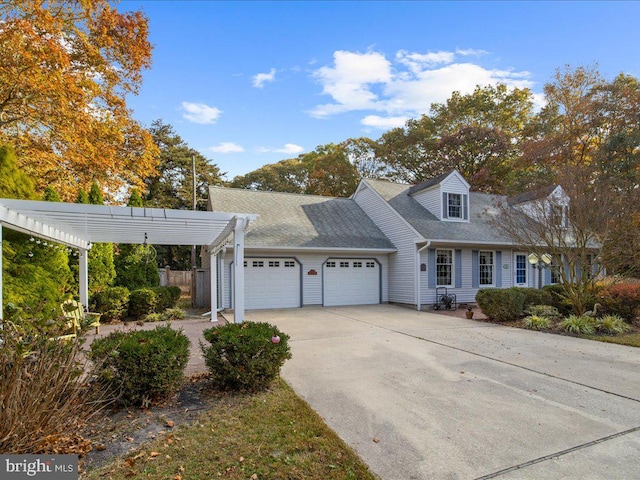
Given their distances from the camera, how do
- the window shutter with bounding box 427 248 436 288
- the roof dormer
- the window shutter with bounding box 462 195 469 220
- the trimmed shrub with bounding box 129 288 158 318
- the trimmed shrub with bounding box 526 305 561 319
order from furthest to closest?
1. the window shutter with bounding box 462 195 469 220
2. the roof dormer
3. the window shutter with bounding box 427 248 436 288
4. the trimmed shrub with bounding box 129 288 158 318
5. the trimmed shrub with bounding box 526 305 561 319

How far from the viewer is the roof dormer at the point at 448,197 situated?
15.0m

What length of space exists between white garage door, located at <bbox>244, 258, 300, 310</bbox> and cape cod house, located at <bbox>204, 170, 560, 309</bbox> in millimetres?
37

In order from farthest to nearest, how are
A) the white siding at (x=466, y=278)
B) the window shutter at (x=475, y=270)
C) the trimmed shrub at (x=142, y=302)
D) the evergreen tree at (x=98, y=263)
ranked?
the window shutter at (x=475, y=270) → the white siding at (x=466, y=278) → the evergreen tree at (x=98, y=263) → the trimmed shrub at (x=142, y=302)

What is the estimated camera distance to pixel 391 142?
26.5m

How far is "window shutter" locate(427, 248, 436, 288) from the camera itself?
1323 centimetres

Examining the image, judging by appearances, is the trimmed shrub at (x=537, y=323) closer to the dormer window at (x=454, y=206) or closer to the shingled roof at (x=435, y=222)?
the shingled roof at (x=435, y=222)

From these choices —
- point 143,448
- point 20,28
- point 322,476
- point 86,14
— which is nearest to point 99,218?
point 143,448

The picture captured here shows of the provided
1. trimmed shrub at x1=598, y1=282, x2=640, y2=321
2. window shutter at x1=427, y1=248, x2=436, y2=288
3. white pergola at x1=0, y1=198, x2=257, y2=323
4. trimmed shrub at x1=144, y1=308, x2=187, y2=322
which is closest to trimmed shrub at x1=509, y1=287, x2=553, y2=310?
trimmed shrub at x1=598, y1=282, x2=640, y2=321

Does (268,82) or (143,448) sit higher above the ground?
(268,82)

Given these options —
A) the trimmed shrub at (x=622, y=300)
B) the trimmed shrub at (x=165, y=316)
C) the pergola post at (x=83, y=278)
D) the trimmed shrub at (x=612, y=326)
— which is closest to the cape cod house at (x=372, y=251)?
the trimmed shrub at (x=165, y=316)

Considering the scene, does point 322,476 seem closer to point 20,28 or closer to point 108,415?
point 108,415

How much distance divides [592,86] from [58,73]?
1006 inches

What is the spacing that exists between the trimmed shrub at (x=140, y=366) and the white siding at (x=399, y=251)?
34.5 ft

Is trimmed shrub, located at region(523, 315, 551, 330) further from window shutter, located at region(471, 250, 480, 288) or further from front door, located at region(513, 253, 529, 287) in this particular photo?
front door, located at region(513, 253, 529, 287)
